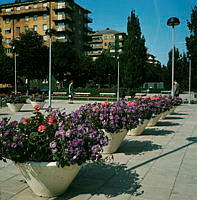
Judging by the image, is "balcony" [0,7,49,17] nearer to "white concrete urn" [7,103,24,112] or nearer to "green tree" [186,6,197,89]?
"green tree" [186,6,197,89]

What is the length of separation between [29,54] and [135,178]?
36813 mm

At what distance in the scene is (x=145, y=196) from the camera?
145 inches

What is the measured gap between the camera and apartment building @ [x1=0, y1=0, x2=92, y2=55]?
67.6 meters

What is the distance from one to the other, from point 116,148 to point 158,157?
0.96m

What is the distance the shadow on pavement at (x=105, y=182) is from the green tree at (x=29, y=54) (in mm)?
36125

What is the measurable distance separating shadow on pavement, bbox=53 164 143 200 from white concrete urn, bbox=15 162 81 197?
0.55ft

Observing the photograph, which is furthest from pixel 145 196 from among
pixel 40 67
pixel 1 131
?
pixel 40 67

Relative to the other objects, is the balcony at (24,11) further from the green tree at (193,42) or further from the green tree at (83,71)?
the green tree at (193,42)

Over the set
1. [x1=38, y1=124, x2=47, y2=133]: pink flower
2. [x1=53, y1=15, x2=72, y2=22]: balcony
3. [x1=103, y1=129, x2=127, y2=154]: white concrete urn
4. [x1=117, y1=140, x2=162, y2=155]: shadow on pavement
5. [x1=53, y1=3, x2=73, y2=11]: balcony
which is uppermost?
[x1=53, y1=3, x2=73, y2=11]: balcony

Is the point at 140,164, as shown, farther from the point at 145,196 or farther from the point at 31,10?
the point at 31,10

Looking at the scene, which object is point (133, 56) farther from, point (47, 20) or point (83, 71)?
point (47, 20)

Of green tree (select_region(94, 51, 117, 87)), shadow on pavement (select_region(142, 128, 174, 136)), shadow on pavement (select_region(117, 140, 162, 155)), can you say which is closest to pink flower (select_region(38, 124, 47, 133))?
shadow on pavement (select_region(117, 140, 162, 155))

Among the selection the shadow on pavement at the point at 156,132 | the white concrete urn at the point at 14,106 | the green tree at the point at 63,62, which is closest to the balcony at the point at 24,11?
the green tree at the point at 63,62

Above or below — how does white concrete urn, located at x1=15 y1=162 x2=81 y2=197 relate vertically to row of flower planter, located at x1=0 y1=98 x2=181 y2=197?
below
